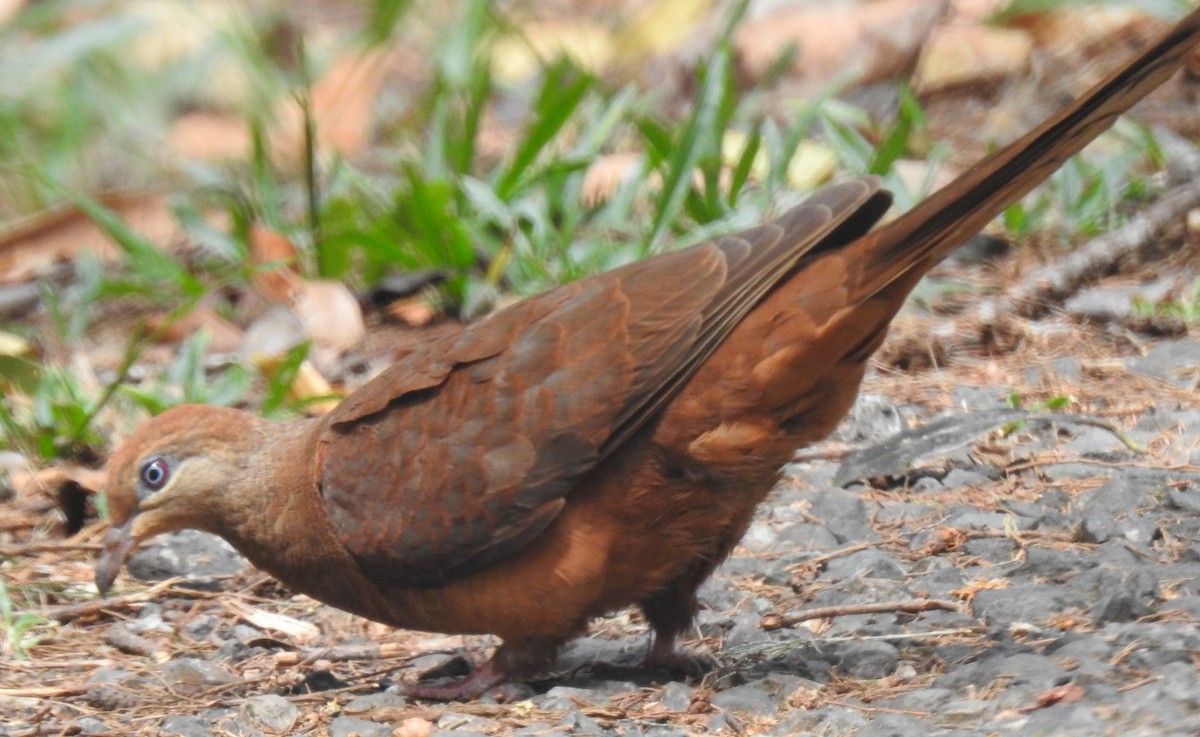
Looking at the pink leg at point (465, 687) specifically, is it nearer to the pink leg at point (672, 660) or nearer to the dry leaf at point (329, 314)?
the pink leg at point (672, 660)

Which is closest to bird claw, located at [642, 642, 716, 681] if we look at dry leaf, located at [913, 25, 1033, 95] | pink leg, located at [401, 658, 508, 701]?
pink leg, located at [401, 658, 508, 701]

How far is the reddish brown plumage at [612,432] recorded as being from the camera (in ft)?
12.5

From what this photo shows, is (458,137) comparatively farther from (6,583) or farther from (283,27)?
(283,27)

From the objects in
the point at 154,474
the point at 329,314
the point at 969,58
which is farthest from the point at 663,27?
the point at 154,474

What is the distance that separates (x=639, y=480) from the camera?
384cm


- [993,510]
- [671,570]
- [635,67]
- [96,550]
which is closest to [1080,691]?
[671,570]

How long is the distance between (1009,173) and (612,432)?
111 cm

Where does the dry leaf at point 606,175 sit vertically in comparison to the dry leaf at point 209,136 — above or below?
below

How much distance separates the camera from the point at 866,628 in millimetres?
3998

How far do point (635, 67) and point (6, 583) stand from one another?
16.5ft

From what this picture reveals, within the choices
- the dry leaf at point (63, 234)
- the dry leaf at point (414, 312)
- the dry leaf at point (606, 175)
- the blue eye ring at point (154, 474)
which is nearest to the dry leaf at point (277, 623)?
the blue eye ring at point (154, 474)

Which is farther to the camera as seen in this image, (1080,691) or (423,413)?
(423,413)

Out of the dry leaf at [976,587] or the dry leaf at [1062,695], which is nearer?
the dry leaf at [1062,695]

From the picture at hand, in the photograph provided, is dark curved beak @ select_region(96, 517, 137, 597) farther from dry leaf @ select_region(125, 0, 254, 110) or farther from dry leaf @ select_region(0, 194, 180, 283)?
dry leaf @ select_region(125, 0, 254, 110)
